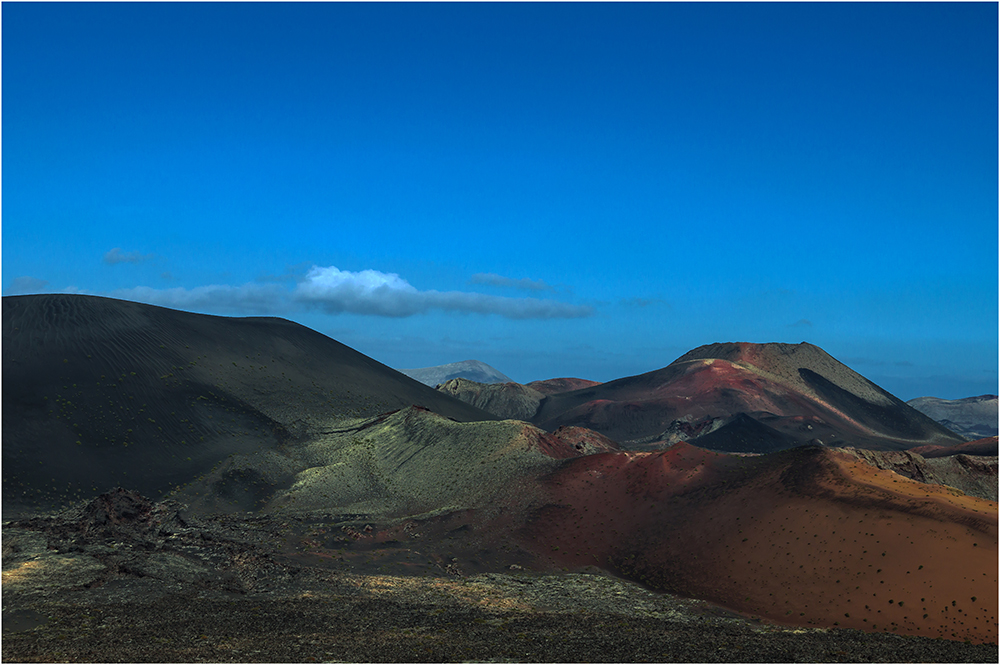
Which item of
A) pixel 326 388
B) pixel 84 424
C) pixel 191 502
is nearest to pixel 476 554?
pixel 191 502

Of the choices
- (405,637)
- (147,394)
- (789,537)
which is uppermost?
(147,394)

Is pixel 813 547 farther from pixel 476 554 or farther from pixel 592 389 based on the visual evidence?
pixel 592 389

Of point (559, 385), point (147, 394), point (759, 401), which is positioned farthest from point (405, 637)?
point (559, 385)

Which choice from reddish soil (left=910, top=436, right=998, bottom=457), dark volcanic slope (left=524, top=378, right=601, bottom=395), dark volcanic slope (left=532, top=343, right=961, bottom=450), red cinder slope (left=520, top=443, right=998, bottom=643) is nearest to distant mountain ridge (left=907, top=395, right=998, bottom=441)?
dark volcanic slope (left=532, top=343, right=961, bottom=450)

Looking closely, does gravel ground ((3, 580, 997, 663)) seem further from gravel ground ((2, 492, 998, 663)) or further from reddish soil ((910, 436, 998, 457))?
reddish soil ((910, 436, 998, 457))

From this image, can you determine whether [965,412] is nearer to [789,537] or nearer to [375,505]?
[789,537]

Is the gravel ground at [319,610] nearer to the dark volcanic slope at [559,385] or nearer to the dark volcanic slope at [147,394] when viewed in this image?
the dark volcanic slope at [147,394]
